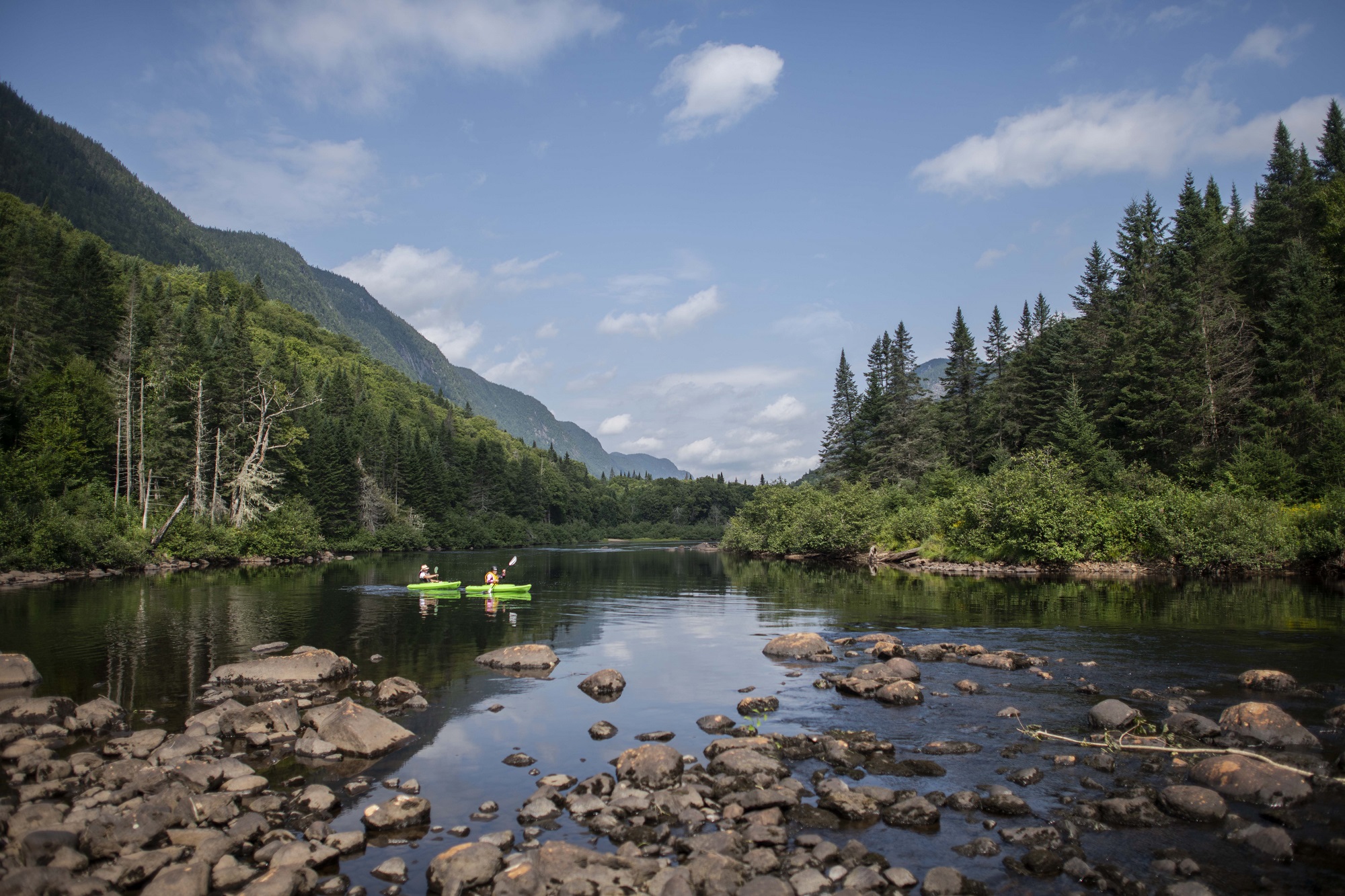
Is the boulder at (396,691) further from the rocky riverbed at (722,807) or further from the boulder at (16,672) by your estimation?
the boulder at (16,672)

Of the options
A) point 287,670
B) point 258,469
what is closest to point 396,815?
point 287,670

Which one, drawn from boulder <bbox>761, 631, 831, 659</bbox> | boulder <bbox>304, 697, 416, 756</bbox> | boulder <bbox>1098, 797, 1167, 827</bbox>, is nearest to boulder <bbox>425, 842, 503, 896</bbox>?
boulder <bbox>304, 697, 416, 756</bbox>

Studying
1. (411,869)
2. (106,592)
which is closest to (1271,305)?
(411,869)

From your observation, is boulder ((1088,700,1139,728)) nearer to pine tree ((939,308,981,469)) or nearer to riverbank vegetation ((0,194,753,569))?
riverbank vegetation ((0,194,753,569))

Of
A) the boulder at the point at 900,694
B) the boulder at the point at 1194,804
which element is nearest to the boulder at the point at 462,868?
the boulder at the point at 1194,804

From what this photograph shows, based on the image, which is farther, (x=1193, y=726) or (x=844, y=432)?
(x=844, y=432)

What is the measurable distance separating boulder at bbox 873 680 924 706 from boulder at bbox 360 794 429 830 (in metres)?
11.6

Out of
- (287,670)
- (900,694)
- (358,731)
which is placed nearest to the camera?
(358,731)

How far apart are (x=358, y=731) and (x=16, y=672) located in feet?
42.9

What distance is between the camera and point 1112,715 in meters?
16.1

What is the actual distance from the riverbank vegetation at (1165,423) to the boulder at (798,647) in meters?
36.8

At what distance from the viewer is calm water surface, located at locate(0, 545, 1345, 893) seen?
12539 mm

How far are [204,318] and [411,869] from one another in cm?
13047

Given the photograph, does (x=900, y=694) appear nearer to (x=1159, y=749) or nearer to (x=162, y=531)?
(x=1159, y=749)
